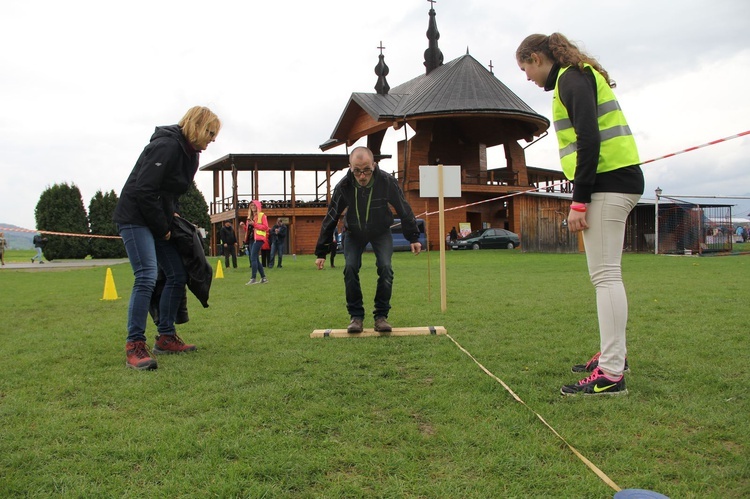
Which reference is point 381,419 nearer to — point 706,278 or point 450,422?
point 450,422

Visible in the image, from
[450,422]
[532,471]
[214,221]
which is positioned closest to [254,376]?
[450,422]

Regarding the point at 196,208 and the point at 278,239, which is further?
the point at 196,208

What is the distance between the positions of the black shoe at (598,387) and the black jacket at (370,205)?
2.60 meters

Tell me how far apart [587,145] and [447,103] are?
31.6m

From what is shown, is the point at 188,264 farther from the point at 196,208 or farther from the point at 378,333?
the point at 196,208

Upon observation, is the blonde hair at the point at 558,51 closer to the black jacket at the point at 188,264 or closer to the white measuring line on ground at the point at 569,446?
the white measuring line on ground at the point at 569,446

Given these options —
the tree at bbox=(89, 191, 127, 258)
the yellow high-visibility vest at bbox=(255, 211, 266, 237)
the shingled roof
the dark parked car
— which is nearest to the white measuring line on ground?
the yellow high-visibility vest at bbox=(255, 211, 266, 237)

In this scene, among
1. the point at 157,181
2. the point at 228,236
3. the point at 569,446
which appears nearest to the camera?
the point at 569,446

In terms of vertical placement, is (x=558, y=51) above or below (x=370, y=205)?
above

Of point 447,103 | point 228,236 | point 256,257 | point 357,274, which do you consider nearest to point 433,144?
point 447,103

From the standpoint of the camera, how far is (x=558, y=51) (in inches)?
141

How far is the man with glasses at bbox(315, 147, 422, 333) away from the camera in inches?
226

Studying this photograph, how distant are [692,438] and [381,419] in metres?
1.47

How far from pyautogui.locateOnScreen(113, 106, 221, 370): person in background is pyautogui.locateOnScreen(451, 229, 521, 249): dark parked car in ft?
97.5
